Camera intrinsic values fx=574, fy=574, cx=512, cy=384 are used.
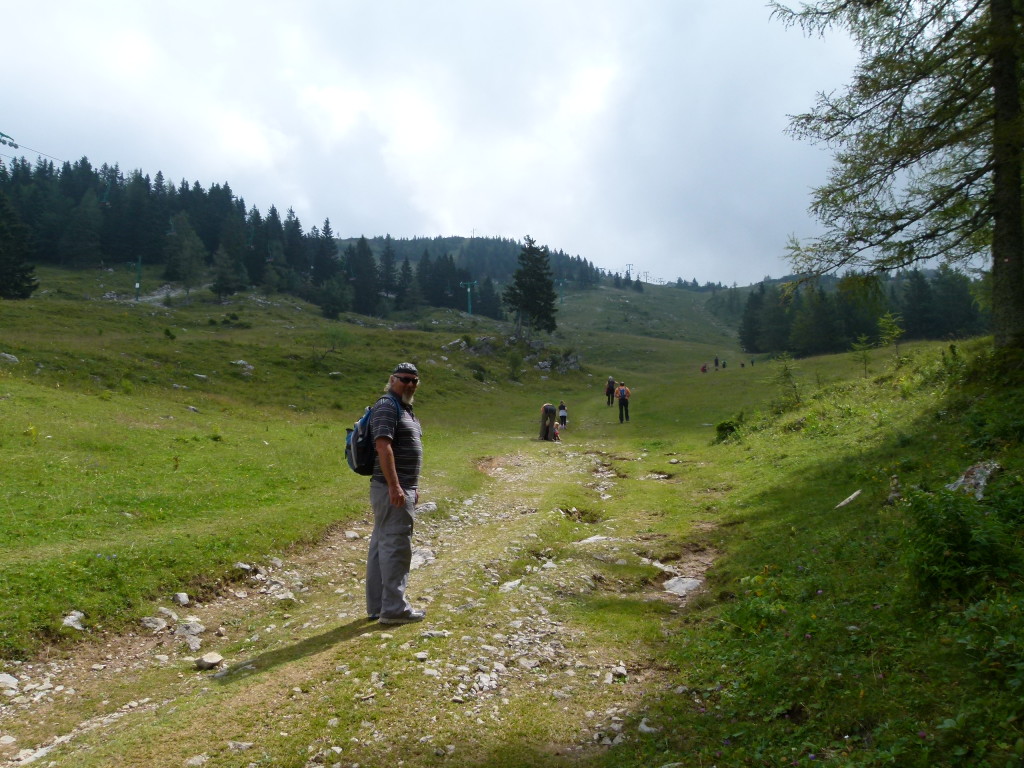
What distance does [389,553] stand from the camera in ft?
24.6

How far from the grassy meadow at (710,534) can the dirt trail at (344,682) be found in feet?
0.58

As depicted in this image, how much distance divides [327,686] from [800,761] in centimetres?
422

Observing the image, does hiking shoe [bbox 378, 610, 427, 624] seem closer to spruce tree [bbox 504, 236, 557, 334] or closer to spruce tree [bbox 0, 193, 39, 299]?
spruce tree [bbox 504, 236, 557, 334]

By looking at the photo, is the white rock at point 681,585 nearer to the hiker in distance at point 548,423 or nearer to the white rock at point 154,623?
the white rock at point 154,623

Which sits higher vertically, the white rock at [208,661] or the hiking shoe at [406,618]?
the hiking shoe at [406,618]


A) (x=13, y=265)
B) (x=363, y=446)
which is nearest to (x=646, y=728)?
(x=363, y=446)

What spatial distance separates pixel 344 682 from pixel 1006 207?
637 inches

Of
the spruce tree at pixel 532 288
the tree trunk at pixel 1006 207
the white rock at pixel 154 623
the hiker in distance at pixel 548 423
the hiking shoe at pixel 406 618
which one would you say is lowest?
the white rock at pixel 154 623

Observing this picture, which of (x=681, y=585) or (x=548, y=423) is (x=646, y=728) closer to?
(x=681, y=585)

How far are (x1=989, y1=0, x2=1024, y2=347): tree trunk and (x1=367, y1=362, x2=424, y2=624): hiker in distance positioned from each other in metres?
13.4

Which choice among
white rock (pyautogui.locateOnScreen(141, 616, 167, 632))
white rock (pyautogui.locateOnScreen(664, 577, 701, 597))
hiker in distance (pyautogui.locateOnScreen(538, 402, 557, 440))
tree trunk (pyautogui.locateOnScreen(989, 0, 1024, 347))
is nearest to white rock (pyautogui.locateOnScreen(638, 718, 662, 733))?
white rock (pyautogui.locateOnScreen(664, 577, 701, 597))

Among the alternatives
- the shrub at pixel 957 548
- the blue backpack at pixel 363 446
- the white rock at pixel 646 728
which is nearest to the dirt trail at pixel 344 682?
the white rock at pixel 646 728

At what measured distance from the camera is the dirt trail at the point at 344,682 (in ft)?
15.9

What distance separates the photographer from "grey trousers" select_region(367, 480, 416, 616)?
24.4 ft
